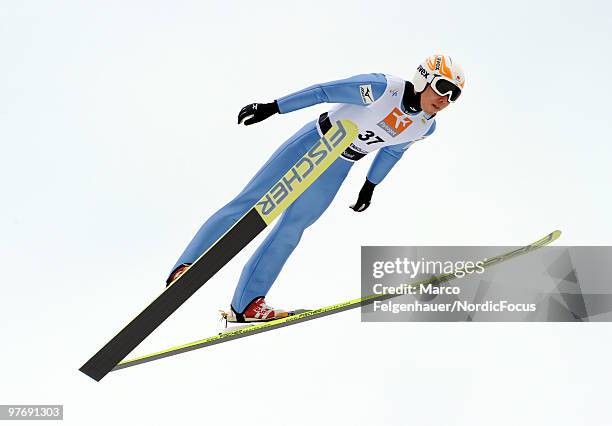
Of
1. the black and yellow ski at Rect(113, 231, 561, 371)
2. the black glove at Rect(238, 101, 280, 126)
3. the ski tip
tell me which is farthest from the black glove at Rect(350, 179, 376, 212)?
the ski tip

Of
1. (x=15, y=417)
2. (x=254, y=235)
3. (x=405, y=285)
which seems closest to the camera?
(x=254, y=235)

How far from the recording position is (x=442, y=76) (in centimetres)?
377

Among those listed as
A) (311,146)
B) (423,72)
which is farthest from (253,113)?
(423,72)

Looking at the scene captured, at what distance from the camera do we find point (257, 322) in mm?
4266

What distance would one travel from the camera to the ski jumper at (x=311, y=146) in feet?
12.8

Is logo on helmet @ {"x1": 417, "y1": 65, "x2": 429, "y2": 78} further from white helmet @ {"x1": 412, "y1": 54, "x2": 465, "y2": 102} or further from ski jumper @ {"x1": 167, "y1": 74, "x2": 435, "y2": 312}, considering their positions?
ski jumper @ {"x1": 167, "y1": 74, "x2": 435, "y2": 312}

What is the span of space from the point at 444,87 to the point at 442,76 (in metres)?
0.06

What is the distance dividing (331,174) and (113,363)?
66.9 inches

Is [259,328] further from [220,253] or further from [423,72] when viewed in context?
[423,72]

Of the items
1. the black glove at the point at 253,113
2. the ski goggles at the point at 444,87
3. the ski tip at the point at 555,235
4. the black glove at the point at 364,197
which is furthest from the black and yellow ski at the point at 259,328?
the ski goggles at the point at 444,87

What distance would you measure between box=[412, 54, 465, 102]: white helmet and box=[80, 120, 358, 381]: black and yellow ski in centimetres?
59

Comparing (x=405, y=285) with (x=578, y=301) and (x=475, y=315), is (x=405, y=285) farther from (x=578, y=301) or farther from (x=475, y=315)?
(x=578, y=301)

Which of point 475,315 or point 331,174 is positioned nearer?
point 331,174

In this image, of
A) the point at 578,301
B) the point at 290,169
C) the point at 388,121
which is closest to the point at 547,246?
the point at 578,301
